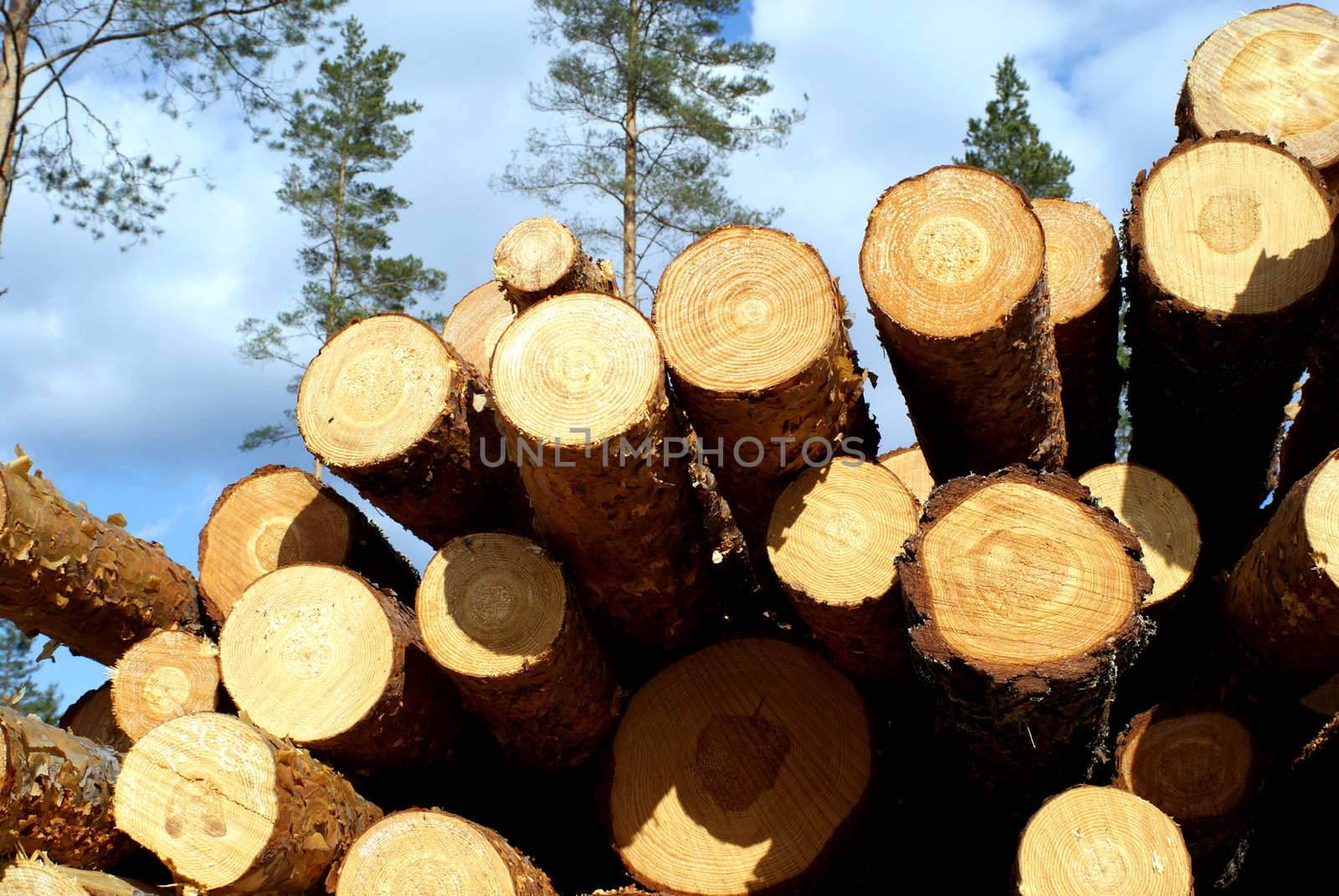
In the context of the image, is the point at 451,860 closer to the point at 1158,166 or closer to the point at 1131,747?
the point at 1131,747

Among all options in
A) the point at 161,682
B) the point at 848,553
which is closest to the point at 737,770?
the point at 848,553

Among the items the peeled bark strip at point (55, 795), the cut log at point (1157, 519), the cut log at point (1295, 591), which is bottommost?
the cut log at point (1295, 591)

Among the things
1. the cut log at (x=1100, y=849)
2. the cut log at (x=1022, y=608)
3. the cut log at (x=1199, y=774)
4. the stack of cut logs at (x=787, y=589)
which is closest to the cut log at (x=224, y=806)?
the stack of cut logs at (x=787, y=589)

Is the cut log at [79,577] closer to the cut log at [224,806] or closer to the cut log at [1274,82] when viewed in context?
the cut log at [224,806]

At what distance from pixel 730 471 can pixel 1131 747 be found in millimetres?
1449

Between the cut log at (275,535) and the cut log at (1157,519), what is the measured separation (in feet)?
8.32

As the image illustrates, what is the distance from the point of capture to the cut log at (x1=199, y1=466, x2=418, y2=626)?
4.00 m

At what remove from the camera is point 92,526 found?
3.94m

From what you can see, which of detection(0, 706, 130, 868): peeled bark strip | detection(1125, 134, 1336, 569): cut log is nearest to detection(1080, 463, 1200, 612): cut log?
detection(1125, 134, 1336, 569): cut log

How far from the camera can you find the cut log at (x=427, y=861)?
2961mm

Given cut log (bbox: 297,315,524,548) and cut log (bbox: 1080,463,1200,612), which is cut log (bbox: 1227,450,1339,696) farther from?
cut log (bbox: 297,315,524,548)

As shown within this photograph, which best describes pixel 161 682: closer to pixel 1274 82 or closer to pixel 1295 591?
pixel 1295 591

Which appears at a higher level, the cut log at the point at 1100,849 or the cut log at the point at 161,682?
the cut log at the point at 161,682

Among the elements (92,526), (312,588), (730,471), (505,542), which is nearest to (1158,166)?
(730,471)
